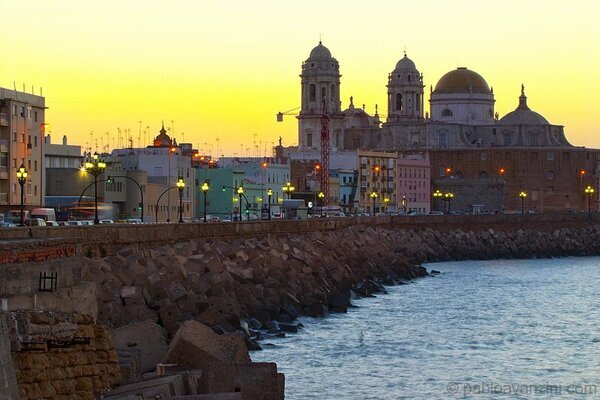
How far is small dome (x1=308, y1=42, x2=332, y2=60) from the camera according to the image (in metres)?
142

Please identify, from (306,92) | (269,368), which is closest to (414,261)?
(269,368)

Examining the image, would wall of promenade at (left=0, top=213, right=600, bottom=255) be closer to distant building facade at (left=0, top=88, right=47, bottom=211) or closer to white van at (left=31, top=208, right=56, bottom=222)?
white van at (left=31, top=208, right=56, bottom=222)

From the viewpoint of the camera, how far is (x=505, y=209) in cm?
13538

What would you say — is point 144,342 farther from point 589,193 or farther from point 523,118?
point 523,118

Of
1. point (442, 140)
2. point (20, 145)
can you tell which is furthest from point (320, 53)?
point (20, 145)

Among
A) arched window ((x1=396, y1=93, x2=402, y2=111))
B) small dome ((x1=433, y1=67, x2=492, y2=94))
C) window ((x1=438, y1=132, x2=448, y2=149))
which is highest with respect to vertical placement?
small dome ((x1=433, y1=67, x2=492, y2=94))

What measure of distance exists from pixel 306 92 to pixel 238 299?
110m

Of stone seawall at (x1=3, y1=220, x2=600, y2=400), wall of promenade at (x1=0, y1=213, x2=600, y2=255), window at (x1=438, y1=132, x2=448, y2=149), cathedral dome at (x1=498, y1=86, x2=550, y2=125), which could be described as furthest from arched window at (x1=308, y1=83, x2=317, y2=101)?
stone seawall at (x1=3, y1=220, x2=600, y2=400)

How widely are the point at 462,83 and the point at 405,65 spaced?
636 centimetres

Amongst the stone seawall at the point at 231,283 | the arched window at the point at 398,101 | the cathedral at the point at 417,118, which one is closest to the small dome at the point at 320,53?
the cathedral at the point at 417,118

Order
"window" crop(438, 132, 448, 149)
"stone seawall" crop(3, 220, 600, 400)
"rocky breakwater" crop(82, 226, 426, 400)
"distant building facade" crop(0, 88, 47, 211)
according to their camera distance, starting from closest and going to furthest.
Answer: "rocky breakwater" crop(82, 226, 426, 400), "stone seawall" crop(3, 220, 600, 400), "distant building facade" crop(0, 88, 47, 211), "window" crop(438, 132, 448, 149)

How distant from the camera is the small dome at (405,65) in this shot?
5881 inches

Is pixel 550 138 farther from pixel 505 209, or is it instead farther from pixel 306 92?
pixel 306 92

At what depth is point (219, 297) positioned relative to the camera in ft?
103
